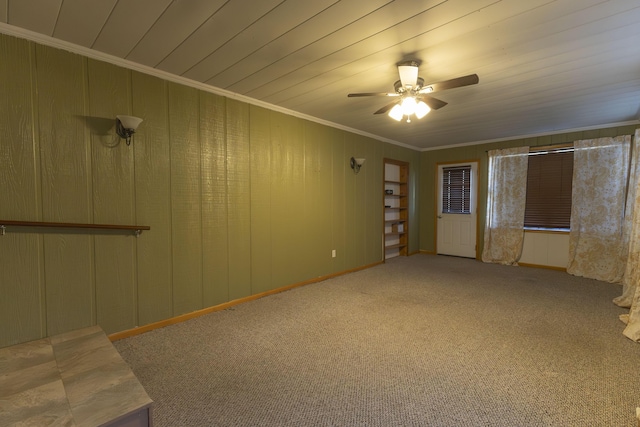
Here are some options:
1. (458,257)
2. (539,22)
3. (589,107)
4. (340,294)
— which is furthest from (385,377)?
(458,257)

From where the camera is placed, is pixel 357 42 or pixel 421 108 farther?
pixel 421 108

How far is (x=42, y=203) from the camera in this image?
227 cm

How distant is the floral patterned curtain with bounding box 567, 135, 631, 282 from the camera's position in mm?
4422

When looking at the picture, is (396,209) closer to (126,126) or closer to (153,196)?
(153,196)

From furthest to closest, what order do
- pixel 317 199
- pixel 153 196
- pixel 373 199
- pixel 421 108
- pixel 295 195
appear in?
pixel 373 199, pixel 317 199, pixel 295 195, pixel 153 196, pixel 421 108

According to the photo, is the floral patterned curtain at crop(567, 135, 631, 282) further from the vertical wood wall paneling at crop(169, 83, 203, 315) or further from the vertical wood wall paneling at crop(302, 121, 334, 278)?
the vertical wood wall paneling at crop(169, 83, 203, 315)

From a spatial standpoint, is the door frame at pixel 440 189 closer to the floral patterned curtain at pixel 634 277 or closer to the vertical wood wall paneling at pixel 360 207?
the vertical wood wall paneling at pixel 360 207

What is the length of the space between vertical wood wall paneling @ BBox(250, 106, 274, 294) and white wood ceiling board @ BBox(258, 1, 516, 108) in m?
0.40

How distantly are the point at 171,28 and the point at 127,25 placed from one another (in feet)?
0.98

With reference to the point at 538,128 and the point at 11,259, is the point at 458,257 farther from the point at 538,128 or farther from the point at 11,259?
the point at 11,259

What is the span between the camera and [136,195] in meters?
2.71

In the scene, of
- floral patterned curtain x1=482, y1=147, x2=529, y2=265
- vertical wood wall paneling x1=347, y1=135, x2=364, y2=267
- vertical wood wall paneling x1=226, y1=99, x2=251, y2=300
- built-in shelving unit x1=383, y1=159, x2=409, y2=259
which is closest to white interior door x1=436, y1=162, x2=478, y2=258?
floral patterned curtain x1=482, y1=147, x2=529, y2=265

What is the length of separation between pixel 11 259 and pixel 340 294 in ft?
10.2

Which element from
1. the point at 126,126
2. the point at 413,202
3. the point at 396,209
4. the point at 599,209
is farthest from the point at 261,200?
the point at 599,209
